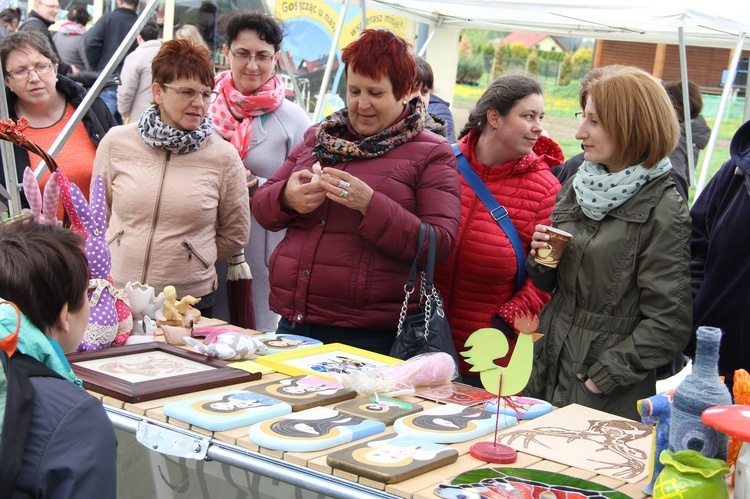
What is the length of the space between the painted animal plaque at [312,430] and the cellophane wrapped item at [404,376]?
0.19m

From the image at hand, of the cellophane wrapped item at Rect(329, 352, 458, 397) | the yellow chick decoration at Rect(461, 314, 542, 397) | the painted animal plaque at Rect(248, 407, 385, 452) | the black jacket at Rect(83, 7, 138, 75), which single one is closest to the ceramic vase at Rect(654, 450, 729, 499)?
the yellow chick decoration at Rect(461, 314, 542, 397)

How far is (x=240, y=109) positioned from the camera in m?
3.59

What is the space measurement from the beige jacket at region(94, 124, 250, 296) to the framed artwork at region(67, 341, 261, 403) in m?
0.63

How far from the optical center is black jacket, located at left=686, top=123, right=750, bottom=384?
2.37m

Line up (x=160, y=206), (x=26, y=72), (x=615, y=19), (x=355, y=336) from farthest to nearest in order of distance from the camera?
(x=615, y=19) < (x=26, y=72) < (x=160, y=206) < (x=355, y=336)

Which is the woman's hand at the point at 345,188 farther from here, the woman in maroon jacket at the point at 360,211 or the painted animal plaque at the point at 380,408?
the painted animal plaque at the point at 380,408

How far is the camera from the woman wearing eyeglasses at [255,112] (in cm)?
352

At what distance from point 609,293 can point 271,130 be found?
1.79 metres

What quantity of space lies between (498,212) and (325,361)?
2.87ft

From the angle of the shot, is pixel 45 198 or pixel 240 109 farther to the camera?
pixel 240 109

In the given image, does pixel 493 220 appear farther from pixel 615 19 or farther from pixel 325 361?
pixel 615 19

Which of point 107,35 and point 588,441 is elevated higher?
point 107,35

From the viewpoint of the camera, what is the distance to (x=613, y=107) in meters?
2.36

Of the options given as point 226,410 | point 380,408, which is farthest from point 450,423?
point 226,410
